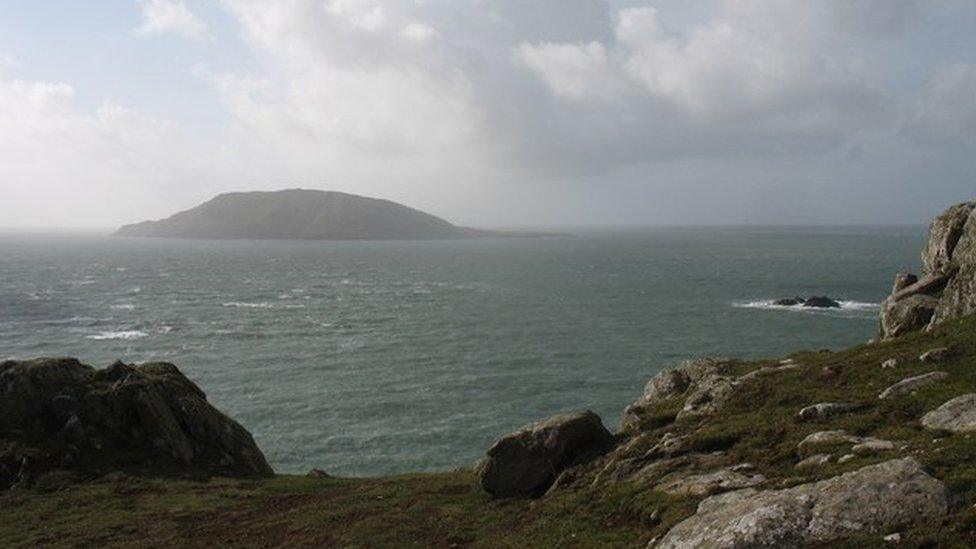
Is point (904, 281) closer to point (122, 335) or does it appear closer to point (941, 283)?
point (941, 283)

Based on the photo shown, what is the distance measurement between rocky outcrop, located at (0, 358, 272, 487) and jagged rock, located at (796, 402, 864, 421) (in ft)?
103

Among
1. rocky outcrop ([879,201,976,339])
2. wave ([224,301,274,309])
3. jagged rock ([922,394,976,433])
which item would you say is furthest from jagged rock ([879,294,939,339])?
wave ([224,301,274,309])

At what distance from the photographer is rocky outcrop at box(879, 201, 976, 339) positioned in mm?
32875

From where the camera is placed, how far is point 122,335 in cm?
10775

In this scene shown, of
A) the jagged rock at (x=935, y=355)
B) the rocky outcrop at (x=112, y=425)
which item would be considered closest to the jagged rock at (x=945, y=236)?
the jagged rock at (x=935, y=355)

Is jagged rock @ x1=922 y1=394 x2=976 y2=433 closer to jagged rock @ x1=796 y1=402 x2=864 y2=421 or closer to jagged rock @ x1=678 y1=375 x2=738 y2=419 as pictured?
jagged rock @ x1=796 y1=402 x2=864 y2=421

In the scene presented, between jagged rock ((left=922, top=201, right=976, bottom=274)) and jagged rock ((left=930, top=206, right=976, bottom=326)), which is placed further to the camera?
jagged rock ((left=922, top=201, right=976, bottom=274))

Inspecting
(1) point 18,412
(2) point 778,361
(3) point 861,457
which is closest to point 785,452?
(3) point 861,457

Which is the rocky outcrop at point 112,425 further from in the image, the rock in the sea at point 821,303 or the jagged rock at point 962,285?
the rock in the sea at point 821,303

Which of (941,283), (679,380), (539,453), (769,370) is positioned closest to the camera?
(539,453)

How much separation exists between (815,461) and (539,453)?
1098cm

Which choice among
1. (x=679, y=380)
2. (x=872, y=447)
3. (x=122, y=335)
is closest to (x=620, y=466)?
(x=872, y=447)

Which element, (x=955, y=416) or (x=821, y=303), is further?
(x=821, y=303)

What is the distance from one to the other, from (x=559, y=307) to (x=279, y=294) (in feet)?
239
